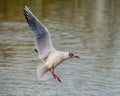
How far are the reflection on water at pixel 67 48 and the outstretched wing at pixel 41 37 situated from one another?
3.50 meters

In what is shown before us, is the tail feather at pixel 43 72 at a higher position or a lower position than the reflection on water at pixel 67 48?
higher

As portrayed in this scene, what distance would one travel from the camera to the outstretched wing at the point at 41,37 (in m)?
5.61

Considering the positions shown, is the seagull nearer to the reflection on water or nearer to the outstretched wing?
the outstretched wing

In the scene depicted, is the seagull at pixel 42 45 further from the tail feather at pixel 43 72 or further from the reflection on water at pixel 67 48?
the reflection on water at pixel 67 48

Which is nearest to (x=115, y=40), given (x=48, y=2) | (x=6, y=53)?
(x=6, y=53)

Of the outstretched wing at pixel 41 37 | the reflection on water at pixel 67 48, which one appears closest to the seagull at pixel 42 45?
the outstretched wing at pixel 41 37

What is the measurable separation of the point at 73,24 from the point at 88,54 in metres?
5.03

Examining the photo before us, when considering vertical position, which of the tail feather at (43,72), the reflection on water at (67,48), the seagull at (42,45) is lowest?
the reflection on water at (67,48)

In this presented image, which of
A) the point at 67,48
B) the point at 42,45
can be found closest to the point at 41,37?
the point at 42,45

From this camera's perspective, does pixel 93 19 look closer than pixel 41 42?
No

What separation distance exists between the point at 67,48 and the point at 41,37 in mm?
7693

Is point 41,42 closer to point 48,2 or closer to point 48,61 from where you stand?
point 48,61

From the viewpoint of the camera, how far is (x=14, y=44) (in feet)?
45.6

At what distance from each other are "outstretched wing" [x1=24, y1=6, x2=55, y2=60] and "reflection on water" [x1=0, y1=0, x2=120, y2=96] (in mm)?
3502
